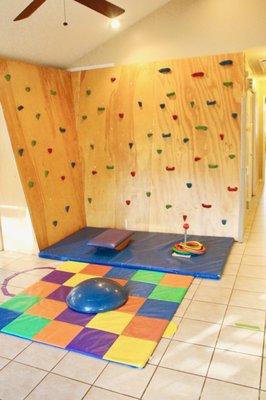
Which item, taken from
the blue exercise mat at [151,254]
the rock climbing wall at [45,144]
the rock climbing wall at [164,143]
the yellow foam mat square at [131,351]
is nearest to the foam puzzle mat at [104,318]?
the yellow foam mat square at [131,351]

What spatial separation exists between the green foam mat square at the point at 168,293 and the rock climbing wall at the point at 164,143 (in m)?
1.63

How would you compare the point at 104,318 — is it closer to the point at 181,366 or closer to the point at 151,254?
the point at 181,366

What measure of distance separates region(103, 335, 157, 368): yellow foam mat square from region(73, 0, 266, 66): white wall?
3.66 metres

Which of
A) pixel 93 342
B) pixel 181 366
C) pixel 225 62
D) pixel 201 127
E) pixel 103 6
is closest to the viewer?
pixel 181 366

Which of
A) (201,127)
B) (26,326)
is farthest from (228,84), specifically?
(26,326)

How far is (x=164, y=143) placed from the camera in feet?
15.8

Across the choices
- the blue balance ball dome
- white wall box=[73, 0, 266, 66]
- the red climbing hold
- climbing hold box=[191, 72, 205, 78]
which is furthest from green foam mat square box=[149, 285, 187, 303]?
white wall box=[73, 0, 266, 66]

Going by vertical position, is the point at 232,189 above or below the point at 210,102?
below

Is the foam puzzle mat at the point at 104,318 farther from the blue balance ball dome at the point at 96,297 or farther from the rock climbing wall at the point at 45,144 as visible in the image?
the rock climbing wall at the point at 45,144

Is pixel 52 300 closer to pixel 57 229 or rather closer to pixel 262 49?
pixel 57 229

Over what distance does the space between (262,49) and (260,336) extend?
3502mm

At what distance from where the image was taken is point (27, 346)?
2564 millimetres

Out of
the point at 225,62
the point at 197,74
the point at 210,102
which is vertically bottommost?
the point at 210,102

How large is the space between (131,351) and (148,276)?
126 centimetres
